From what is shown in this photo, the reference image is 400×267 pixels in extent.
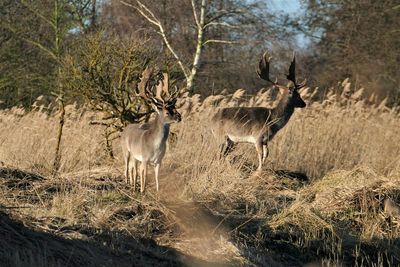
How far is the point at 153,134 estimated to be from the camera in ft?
36.2

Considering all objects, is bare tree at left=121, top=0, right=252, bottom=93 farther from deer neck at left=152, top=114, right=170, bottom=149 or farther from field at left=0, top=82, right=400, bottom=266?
deer neck at left=152, top=114, right=170, bottom=149

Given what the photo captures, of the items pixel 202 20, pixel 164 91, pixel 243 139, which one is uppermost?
pixel 202 20

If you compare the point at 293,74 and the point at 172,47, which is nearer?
the point at 293,74

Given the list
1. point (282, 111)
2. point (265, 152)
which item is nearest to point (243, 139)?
point (265, 152)

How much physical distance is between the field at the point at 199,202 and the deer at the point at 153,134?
0.36 meters

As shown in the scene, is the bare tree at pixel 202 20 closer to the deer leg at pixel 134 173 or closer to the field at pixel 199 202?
the field at pixel 199 202

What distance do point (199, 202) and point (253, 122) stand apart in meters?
5.21

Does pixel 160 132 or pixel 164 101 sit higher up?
pixel 164 101

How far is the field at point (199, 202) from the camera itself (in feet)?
25.3

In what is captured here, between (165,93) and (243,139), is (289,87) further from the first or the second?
(165,93)

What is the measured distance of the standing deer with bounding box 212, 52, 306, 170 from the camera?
49.0ft

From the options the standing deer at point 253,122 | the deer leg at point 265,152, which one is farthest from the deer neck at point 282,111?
the deer leg at point 265,152

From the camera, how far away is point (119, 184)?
11.2 metres

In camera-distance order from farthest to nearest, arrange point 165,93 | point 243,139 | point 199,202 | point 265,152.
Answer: point 243,139
point 265,152
point 165,93
point 199,202
